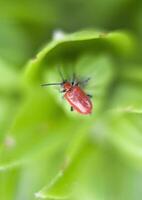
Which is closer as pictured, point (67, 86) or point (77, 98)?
point (77, 98)

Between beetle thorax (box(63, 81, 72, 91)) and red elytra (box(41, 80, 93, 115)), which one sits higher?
beetle thorax (box(63, 81, 72, 91))

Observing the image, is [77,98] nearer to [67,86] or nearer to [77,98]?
[77,98]

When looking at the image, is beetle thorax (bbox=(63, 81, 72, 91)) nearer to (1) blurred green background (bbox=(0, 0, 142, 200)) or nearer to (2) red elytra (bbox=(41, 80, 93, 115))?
(2) red elytra (bbox=(41, 80, 93, 115))

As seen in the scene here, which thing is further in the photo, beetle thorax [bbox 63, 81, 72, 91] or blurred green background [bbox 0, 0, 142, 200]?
beetle thorax [bbox 63, 81, 72, 91]

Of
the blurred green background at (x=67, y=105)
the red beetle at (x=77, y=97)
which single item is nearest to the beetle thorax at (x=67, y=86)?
the red beetle at (x=77, y=97)

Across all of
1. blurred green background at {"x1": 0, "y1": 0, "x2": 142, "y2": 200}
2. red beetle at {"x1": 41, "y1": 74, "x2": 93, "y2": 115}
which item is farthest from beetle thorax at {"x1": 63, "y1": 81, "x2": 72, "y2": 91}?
blurred green background at {"x1": 0, "y1": 0, "x2": 142, "y2": 200}

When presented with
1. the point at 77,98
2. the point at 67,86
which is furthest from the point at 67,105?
the point at 67,86

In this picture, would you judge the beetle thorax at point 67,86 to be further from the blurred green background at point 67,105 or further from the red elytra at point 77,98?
the blurred green background at point 67,105
